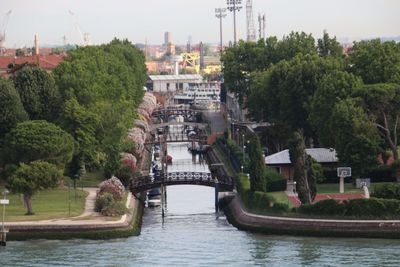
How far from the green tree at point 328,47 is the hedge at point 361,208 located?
63109mm

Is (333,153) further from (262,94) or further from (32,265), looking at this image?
(32,265)

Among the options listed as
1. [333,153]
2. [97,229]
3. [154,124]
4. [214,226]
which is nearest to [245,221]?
[214,226]

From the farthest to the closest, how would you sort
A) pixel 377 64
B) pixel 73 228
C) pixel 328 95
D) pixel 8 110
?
1. pixel 377 64
2. pixel 328 95
3. pixel 8 110
4. pixel 73 228

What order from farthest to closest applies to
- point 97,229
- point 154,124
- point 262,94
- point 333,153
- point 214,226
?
1. point 154,124
2. point 262,94
3. point 333,153
4. point 214,226
5. point 97,229

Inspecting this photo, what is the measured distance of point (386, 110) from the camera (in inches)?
3445

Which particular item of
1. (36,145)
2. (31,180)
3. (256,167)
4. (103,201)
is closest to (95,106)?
(36,145)

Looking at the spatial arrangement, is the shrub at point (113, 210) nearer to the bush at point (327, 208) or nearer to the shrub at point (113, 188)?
the shrub at point (113, 188)

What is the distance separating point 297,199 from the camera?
82.4 meters

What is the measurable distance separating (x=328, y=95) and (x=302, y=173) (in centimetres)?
1771

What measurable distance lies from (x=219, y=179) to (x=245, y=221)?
16.0m

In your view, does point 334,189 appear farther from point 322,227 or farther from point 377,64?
point 377,64

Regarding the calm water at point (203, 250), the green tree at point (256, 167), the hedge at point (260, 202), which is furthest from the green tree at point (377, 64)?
the calm water at point (203, 250)

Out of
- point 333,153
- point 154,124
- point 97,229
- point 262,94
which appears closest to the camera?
point 97,229

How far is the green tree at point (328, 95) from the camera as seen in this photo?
93312mm
